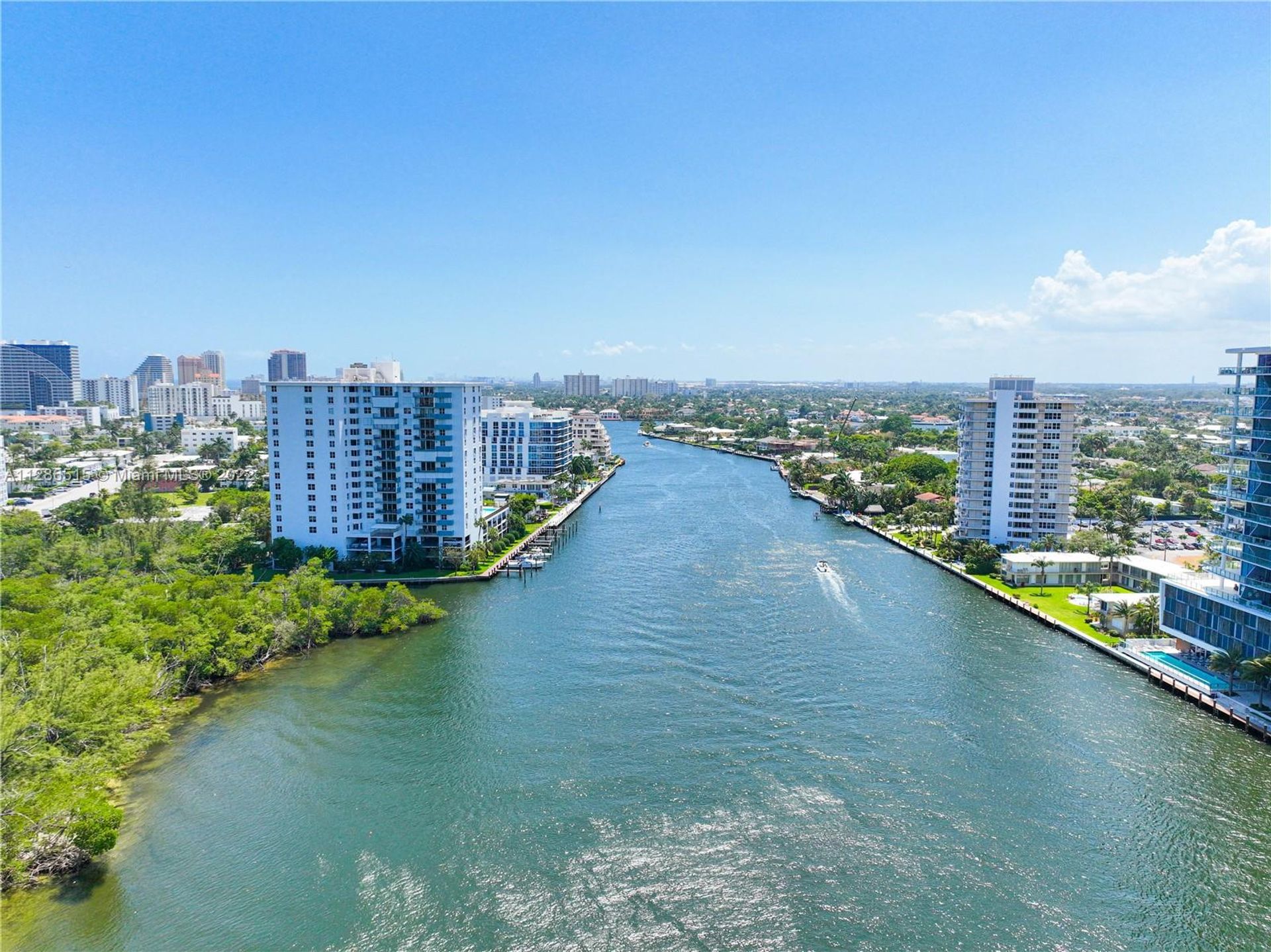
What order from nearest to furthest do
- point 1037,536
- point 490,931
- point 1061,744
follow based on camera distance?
point 490,931
point 1061,744
point 1037,536

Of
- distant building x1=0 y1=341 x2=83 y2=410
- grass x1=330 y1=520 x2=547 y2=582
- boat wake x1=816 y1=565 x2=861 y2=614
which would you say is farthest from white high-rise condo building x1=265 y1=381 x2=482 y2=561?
distant building x1=0 y1=341 x2=83 y2=410

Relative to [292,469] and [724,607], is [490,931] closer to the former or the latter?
[724,607]

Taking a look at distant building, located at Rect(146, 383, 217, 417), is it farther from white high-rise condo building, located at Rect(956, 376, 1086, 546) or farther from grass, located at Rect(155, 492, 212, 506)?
white high-rise condo building, located at Rect(956, 376, 1086, 546)

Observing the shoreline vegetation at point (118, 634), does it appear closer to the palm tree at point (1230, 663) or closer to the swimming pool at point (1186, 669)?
the swimming pool at point (1186, 669)

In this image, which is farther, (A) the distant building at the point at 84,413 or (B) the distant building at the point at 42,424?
(A) the distant building at the point at 84,413

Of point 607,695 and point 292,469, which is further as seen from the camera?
point 292,469

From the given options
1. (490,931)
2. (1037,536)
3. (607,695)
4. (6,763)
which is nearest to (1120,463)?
(1037,536)

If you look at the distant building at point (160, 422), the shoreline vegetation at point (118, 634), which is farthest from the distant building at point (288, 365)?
the shoreline vegetation at point (118, 634)
